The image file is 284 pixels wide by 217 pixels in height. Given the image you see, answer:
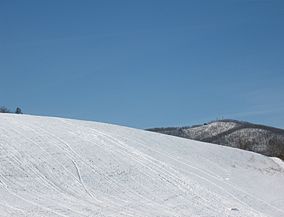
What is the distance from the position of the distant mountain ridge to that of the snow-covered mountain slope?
37293 millimetres

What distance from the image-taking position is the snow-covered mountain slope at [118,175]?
22031 mm

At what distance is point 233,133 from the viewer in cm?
8981

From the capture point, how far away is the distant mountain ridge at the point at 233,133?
258ft

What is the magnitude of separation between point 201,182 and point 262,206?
3.74 metres

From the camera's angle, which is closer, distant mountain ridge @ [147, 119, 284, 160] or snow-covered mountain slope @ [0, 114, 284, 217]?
snow-covered mountain slope @ [0, 114, 284, 217]

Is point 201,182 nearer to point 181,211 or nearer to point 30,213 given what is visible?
point 181,211

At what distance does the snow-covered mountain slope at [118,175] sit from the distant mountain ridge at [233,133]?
37293 mm

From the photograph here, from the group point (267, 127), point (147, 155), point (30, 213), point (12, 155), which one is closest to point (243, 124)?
point (267, 127)

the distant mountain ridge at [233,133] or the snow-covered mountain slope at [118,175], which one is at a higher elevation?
the distant mountain ridge at [233,133]

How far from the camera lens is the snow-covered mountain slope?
2203 centimetres

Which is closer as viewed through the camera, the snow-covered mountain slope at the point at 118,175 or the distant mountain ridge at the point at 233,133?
the snow-covered mountain slope at the point at 118,175

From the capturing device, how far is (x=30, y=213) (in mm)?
19000

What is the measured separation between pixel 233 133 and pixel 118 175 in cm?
6374

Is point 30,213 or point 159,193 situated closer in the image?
point 30,213
